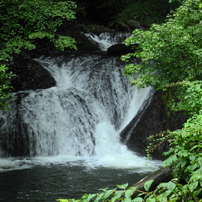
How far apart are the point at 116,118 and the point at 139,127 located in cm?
167

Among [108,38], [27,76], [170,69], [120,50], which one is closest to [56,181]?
[170,69]

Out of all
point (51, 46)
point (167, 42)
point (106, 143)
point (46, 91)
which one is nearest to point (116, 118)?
point (106, 143)

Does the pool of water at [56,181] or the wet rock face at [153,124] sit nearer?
the pool of water at [56,181]

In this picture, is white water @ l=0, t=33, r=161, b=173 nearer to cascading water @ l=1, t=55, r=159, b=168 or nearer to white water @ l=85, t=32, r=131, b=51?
cascading water @ l=1, t=55, r=159, b=168

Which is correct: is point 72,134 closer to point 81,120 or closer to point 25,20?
point 81,120

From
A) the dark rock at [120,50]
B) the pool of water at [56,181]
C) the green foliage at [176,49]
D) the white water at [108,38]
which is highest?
the white water at [108,38]

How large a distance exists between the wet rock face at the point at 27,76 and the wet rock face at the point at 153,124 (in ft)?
16.7

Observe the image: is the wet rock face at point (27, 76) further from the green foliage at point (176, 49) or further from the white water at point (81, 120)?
the green foliage at point (176, 49)

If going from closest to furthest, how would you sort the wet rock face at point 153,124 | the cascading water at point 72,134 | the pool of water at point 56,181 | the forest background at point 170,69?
the forest background at point 170,69, the pool of water at point 56,181, the cascading water at point 72,134, the wet rock face at point 153,124

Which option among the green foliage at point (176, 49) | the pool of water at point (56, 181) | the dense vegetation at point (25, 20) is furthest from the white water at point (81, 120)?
the green foliage at point (176, 49)

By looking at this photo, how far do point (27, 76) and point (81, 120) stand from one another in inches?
143

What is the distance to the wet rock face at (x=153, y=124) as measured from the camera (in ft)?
30.6

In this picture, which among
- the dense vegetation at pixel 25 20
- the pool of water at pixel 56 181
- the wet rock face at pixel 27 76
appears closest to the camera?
the pool of water at pixel 56 181

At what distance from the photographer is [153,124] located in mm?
9750
